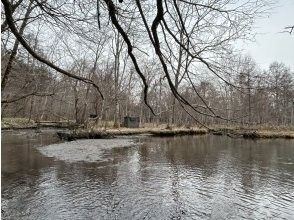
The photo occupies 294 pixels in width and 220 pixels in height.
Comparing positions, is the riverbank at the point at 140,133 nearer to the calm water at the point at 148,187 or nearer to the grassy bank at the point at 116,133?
the grassy bank at the point at 116,133

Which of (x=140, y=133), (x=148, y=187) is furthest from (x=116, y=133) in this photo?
(x=148, y=187)

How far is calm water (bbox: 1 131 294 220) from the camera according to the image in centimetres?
907

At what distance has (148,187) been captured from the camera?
38.4 ft

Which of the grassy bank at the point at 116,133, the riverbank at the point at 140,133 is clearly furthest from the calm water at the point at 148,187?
the riverbank at the point at 140,133

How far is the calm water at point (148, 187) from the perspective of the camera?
9.07m

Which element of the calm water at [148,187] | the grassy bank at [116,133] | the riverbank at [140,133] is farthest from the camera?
the riverbank at [140,133]

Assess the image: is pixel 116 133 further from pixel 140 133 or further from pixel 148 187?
pixel 148 187

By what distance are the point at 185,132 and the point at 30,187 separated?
24975mm

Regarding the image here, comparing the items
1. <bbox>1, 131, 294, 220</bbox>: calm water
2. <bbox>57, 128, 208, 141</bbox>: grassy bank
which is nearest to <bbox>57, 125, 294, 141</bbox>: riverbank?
<bbox>57, 128, 208, 141</bbox>: grassy bank

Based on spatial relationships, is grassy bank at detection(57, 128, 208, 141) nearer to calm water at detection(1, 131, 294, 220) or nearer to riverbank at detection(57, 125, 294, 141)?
riverbank at detection(57, 125, 294, 141)

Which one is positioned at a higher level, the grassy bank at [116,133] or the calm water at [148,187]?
the grassy bank at [116,133]

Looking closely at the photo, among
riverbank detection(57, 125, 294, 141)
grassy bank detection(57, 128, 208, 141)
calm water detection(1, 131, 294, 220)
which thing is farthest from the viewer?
riverbank detection(57, 125, 294, 141)

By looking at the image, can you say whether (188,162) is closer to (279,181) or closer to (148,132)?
(279,181)

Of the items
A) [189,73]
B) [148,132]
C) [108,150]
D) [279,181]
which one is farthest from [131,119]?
[189,73]
